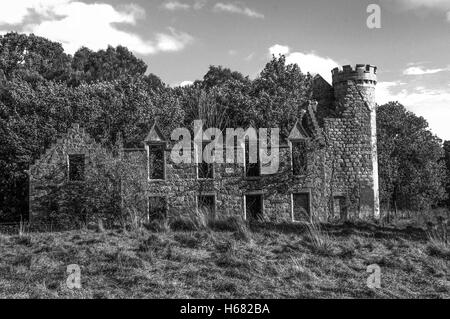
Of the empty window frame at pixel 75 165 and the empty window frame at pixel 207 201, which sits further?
the empty window frame at pixel 207 201

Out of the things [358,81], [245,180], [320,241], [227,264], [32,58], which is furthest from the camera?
Answer: [32,58]

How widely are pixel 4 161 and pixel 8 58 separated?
1250 cm

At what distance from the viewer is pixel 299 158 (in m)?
21.4

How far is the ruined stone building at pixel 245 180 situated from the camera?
20000mm

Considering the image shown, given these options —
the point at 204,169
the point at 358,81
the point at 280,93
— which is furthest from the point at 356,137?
the point at 280,93

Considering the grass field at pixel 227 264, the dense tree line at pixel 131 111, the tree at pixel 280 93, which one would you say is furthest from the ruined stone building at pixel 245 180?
the tree at pixel 280 93

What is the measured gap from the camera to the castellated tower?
2350cm

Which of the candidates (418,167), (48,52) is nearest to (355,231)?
(418,167)

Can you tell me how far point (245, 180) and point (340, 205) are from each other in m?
5.20

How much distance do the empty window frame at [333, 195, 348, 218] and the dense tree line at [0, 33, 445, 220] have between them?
4994 mm

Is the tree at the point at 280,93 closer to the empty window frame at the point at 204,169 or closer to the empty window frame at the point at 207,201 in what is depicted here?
the empty window frame at the point at 204,169

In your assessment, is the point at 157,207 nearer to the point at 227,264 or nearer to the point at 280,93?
the point at 227,264

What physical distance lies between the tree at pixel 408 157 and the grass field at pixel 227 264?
92.6ft

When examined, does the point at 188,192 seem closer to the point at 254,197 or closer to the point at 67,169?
the point at 254,197
